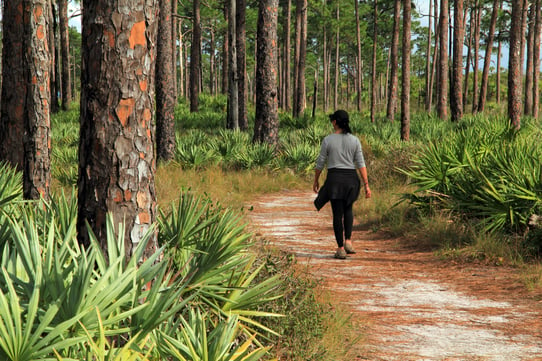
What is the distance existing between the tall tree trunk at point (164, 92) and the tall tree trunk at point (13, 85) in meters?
7.70

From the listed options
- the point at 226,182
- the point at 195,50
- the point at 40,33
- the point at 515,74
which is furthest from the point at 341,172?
the point at 195,50

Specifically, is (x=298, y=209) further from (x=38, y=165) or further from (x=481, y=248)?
(x=38, y=165)

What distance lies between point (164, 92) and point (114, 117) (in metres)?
12.0

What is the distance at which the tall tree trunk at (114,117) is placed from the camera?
3.67m

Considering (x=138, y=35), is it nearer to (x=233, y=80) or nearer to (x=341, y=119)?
(x=341, y=119)

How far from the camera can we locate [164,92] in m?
15.4

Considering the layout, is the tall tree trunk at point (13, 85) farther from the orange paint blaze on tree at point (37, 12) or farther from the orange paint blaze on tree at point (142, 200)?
the orange paint blaze on tree at point (142, 200)

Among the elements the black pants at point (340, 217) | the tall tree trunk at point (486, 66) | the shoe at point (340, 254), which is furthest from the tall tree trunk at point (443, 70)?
the shoe at point (340, 254)

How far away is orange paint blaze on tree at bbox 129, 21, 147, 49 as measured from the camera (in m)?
3.71

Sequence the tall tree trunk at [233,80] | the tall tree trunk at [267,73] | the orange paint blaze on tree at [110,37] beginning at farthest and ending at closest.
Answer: the tall tree trunk at [233,80]
the tall tree trunk at [267,73]
the orange paint blaze on tree at [110,37]

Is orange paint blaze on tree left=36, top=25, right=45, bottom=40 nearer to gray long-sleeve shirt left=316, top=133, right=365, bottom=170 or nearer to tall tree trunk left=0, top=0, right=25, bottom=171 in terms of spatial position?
tall tree trunk left=0, top=0, right=25, bottom=171

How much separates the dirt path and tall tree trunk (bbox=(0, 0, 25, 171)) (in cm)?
388

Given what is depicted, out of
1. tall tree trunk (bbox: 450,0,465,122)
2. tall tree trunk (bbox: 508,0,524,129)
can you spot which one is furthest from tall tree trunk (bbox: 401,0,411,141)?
tall tree trunk (bbox: 508,0,524,129)

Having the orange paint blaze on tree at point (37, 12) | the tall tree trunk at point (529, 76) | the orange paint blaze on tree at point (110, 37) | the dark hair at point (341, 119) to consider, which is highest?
the tall tree trunk at point (529, 76)
